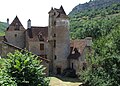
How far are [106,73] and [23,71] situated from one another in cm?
1571

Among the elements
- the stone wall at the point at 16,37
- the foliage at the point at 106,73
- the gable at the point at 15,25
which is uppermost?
the gable at the point at 15,25

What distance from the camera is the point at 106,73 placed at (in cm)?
3641

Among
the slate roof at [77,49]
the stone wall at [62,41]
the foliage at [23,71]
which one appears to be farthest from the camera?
the stone wall at [62,41]

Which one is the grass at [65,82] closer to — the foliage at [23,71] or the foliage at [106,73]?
the foliage at [106,73]

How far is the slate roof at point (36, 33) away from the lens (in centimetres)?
5928

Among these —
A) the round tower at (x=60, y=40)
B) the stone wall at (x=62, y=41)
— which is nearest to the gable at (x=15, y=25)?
the round tower at (x=60, y=40)

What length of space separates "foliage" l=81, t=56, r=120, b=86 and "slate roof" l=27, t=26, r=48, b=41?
2218 cm

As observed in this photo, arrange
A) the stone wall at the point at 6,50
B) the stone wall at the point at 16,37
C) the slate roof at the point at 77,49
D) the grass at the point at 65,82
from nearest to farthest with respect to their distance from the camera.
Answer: the stone wall at the point at 6,50
the grass at the point at 65,82
the slate roof at the point at 77,49
the stone wall at the point at 16,37

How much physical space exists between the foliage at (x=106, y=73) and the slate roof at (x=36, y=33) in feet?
72.8

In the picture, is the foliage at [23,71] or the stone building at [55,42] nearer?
the foliage at [23,71]

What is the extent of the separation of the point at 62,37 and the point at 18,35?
35.6 ft

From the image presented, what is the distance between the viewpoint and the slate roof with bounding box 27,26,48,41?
59281 millimetres

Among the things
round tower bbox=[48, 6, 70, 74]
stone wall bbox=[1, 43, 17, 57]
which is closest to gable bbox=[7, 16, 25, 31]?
round tower bbox=[48, 6, 70, 74]

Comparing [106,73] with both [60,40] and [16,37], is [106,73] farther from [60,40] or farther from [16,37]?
[16,37]
